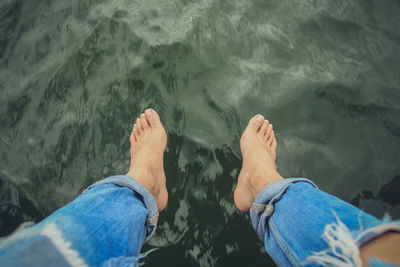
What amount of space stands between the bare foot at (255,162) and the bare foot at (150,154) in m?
0.44

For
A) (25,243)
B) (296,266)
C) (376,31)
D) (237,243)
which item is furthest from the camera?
(376,31)

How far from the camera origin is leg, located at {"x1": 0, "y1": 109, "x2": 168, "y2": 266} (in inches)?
20.9

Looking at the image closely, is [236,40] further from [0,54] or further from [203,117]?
[0,54]

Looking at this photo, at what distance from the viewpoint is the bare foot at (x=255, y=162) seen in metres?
1.15

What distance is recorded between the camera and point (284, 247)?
29.4 inches

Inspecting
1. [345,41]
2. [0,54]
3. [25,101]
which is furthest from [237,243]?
[0,54]

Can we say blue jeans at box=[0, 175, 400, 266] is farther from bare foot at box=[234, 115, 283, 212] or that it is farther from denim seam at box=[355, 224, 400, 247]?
bare foot at box=[234, 115, 283, 212]

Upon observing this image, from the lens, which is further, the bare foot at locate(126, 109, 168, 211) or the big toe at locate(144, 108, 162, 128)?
the big toe at locate(144, 108, 162, 128)

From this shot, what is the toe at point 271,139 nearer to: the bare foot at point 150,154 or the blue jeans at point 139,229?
the blue jeans at point 139,229

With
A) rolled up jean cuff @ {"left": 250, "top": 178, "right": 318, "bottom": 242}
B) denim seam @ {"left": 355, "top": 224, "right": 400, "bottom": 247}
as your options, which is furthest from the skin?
denim seam @ {"left": 355, "top": 224, "right": 400, "bottom": 247}

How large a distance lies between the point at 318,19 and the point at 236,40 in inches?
22.7

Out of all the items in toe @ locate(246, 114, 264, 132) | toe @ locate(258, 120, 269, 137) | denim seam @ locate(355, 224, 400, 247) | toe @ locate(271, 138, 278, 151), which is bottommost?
toe @ locate(271, 138, 278, 151)

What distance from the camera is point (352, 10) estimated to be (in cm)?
146

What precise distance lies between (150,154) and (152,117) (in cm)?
25
